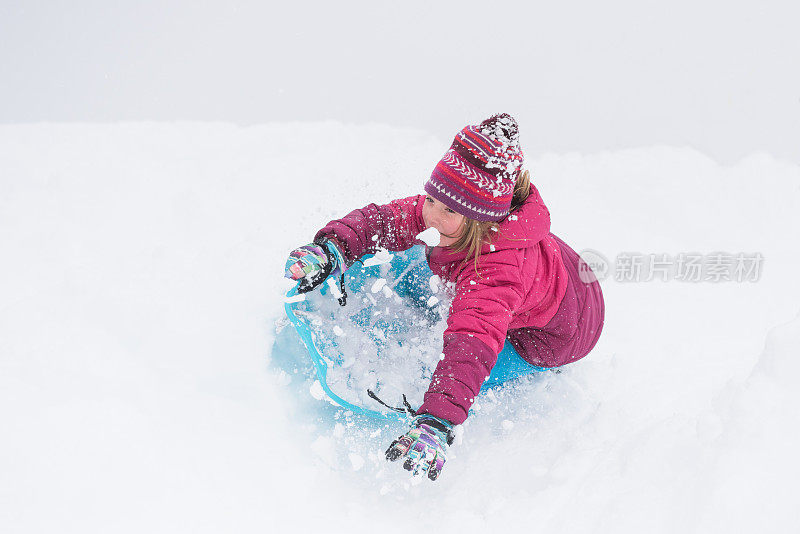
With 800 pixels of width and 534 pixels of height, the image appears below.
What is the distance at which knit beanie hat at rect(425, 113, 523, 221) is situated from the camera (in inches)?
44.5

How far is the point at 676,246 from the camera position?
242 centimetres

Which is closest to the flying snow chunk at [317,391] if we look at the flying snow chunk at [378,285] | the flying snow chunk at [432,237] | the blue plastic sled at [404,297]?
the blue plastic sled at [404,297]

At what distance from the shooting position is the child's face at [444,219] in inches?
48.2

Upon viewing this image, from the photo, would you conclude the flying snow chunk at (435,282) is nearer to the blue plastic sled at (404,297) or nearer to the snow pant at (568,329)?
the blue plastic sled at (404,297)

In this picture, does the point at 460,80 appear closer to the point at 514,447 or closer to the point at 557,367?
the point at 557,367

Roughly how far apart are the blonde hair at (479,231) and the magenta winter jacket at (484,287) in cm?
1

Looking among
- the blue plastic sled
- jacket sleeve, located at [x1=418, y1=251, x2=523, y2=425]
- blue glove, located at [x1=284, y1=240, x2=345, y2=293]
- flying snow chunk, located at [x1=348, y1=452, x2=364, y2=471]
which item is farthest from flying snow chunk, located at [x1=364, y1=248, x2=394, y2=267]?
flying snow chunk, located at [x1=348, y1=452, x2=364, y2=471]

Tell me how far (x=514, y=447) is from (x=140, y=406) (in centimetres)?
86

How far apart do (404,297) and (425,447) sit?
1.94ft

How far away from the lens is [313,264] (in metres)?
1.37

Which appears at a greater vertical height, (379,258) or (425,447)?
(379,258)

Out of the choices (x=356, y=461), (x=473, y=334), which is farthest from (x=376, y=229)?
(x=356, y=461)

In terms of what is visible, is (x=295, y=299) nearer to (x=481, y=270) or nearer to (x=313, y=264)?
(x=313, y=264)

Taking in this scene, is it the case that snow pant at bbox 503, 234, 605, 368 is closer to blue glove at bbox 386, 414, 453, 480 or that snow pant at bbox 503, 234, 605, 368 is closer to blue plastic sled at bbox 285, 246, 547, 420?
blue plastic sled at bbox 285, 246, 547, 420
